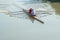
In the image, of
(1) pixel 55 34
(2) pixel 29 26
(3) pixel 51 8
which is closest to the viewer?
(1) pixel 55 34

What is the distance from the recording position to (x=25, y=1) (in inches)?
225

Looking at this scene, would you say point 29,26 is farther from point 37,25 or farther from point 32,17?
point 32,17

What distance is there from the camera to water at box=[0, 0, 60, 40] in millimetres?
3393

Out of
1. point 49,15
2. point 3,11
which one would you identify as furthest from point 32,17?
point 3,11

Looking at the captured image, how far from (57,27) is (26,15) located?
0.88 m

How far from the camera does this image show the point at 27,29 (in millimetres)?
3680

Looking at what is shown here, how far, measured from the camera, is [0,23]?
3920 mm

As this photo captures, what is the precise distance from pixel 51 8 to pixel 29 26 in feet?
4.65

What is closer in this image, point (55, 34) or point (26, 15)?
point (55, 34)

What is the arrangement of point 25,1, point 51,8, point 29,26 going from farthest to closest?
point 25,1 → point 51,8 → point 29,26

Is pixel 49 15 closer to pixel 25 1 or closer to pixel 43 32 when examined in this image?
pixel 43 32

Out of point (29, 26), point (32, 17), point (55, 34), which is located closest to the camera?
point (55, 34)

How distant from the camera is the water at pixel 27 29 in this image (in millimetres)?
3393

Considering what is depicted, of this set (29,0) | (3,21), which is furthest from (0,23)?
(29,0)
